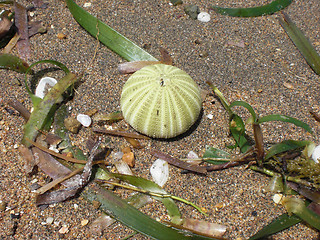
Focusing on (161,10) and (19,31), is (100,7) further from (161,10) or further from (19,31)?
(19,31)

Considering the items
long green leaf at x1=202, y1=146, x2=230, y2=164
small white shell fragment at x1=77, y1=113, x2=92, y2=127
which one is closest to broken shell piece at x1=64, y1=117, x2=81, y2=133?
small white shell fragment at x1=77, y1=113, x2=92, y2=127

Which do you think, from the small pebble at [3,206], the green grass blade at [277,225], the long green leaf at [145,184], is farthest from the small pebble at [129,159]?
the green grass blade at [277,225]

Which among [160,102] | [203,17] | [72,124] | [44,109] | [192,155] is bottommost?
[192,155]

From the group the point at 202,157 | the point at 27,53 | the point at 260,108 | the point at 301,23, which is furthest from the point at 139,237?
the point at 301,23

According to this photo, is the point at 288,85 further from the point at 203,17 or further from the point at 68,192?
the point at 68,192

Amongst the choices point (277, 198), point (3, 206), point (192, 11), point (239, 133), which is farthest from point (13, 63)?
point (277, 198)

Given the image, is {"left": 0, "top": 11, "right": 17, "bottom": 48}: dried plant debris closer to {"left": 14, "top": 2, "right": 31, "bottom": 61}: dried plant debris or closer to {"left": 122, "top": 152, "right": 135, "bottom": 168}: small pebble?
{"left": 14, "top": 2, "right": 31, "bottom": 61}: dried plant debris
